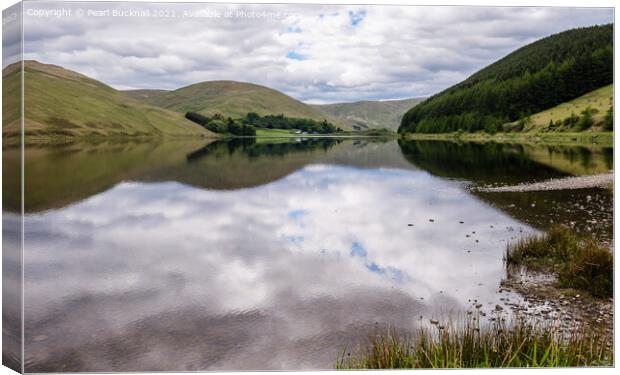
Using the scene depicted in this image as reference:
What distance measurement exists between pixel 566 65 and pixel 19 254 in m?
16.1

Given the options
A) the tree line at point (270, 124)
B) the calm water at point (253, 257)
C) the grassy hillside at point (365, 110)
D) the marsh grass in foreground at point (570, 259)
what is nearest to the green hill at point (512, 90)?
the grassy hillside at point (365, 110)

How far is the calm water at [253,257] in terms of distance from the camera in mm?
8195

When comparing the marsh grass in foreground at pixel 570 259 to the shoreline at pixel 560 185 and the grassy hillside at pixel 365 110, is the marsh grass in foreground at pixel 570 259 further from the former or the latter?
the shoreline at pixel 560 185

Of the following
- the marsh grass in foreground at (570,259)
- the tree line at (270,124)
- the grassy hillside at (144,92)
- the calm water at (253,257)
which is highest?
the grassy hillside at (144,92)

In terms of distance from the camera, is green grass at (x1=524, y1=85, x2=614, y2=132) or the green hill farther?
green grass at (x1=524, y1=85, x2=614, y2=132)

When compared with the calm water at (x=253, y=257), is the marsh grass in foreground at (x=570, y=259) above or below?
above

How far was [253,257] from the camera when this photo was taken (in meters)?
13.5

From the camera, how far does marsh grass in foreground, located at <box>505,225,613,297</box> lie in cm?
954

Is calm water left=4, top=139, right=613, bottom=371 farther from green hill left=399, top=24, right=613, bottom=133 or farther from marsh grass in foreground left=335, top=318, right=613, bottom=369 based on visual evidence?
green hill left=399, top=24, right=613, bottom=133

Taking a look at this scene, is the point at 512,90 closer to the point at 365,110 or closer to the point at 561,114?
the point at 561,114

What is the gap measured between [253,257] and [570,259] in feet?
23.1

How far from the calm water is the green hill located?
312 centimetres

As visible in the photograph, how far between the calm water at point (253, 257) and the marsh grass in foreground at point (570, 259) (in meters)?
0.75

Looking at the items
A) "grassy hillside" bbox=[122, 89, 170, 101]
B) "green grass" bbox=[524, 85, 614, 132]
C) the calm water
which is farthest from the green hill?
"grassy hillside" bbox=[122, 89, 170, 101]
